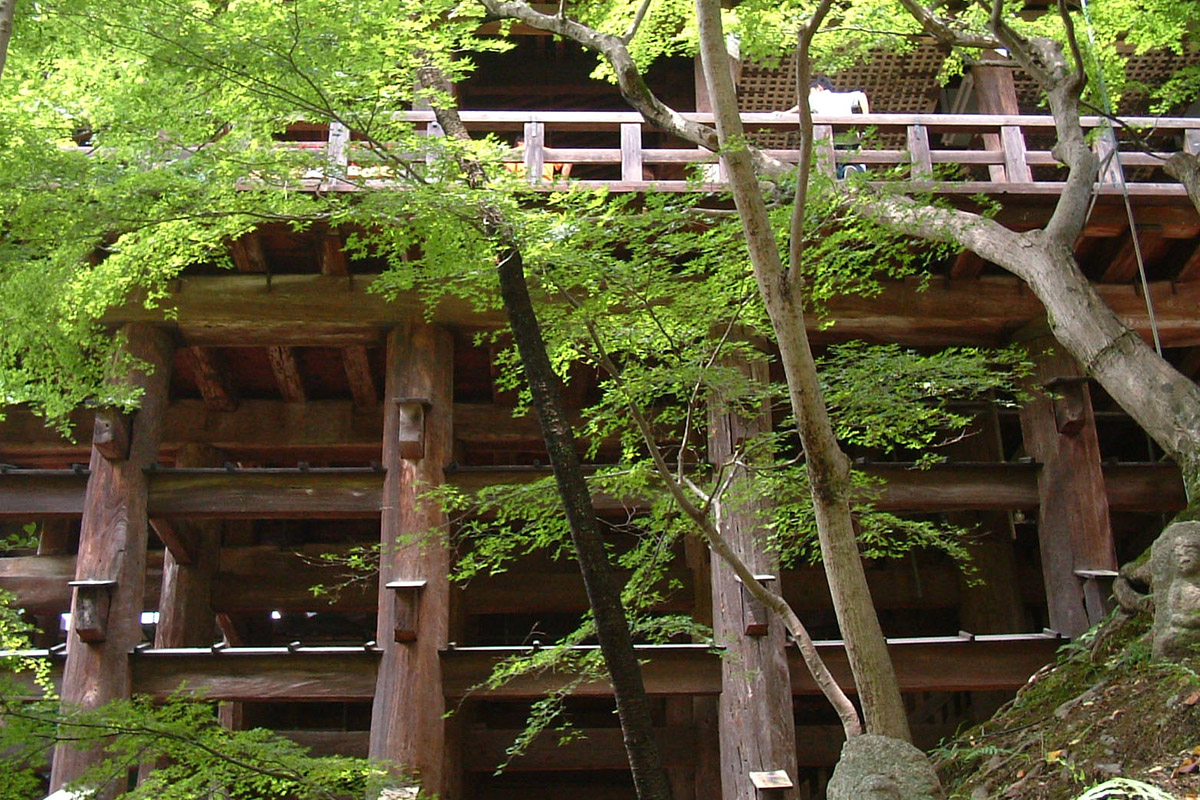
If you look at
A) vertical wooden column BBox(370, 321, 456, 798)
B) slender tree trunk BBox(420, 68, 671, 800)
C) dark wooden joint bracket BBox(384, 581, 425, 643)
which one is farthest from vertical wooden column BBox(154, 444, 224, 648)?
slender tree trunk BBox(420, 68, 671, 800)

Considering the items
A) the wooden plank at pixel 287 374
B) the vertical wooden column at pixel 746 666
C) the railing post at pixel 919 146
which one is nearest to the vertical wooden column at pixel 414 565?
the wooden plank at pixel 287 374

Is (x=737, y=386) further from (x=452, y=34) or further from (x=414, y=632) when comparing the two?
(x=414, y=632)

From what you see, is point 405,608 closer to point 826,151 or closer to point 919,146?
point 826,151

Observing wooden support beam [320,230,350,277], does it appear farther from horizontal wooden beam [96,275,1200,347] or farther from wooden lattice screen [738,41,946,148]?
wooden lattice screen [738,41,946,148]

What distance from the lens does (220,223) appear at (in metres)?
4.66

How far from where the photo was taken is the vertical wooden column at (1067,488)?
759cm

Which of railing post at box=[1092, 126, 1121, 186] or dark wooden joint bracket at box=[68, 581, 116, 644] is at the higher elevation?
railing post at box=[1092, 126, 1121, 186]

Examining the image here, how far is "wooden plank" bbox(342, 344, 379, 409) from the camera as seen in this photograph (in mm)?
9078

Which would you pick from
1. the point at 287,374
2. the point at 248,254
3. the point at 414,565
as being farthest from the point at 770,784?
the point at 287,374

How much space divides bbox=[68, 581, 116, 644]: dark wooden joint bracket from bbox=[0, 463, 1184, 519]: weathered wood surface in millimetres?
772

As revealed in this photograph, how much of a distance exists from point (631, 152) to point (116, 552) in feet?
16.2

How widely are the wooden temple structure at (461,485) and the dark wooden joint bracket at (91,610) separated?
19 millimetres

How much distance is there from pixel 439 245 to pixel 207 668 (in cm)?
448

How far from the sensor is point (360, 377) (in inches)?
369
